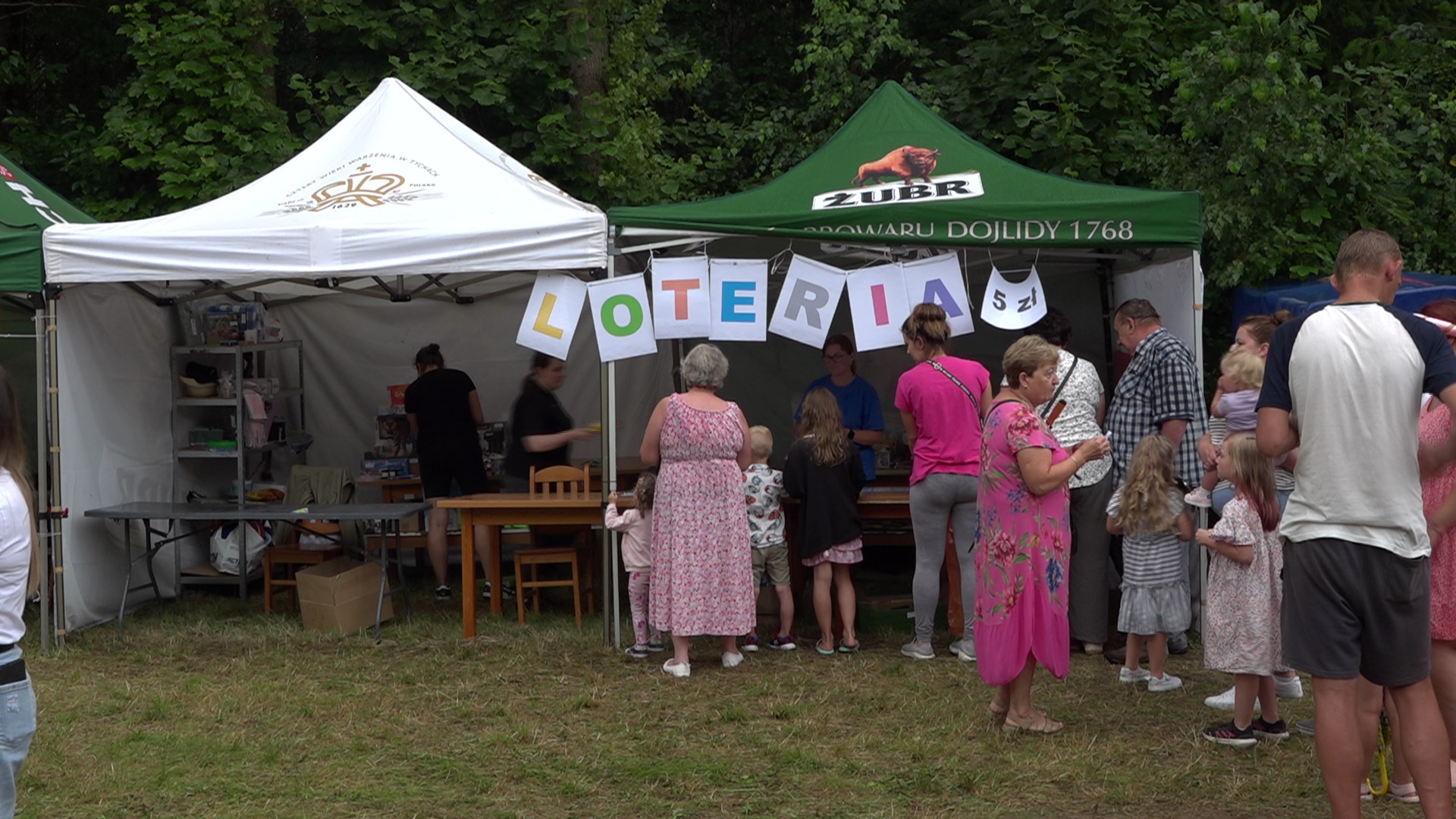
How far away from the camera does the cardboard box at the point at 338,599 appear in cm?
707

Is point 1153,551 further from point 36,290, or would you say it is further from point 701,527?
point 36,290

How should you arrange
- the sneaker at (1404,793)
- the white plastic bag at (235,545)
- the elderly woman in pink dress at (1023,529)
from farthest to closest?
the white plastic bag at (235,545) < the elderly woman in pink dress at (1023,529) < the sneaker at (1404,793)

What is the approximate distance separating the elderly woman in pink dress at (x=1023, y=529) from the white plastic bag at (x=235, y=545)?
492 centimetres

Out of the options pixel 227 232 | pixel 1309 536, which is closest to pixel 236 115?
pixel 227 232

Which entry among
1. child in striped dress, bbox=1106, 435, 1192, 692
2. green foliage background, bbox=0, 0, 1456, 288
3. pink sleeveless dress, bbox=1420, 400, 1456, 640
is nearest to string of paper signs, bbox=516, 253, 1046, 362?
child in striped dress, bbox=1106, 435, 1192, 692

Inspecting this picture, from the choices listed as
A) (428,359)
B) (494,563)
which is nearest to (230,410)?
(428,359)

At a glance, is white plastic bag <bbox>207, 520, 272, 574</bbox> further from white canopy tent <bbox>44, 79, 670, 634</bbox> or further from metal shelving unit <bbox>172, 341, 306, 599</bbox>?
white canopy tent <bbox>44, 79, 670, 634</bbox>

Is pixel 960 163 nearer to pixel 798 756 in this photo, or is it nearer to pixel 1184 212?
pixel 1184 212

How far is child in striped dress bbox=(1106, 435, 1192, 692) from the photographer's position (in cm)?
532

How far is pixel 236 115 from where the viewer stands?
10.8 meters

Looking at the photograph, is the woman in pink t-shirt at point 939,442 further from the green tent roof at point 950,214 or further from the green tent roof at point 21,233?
the green tent roof at point 21,233

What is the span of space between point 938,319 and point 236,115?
7.03 meters

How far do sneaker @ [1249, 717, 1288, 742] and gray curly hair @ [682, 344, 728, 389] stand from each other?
253cm

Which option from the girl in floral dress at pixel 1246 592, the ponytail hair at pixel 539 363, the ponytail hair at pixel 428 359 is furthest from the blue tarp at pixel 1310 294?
the ponytail hair at pixel 428 359
